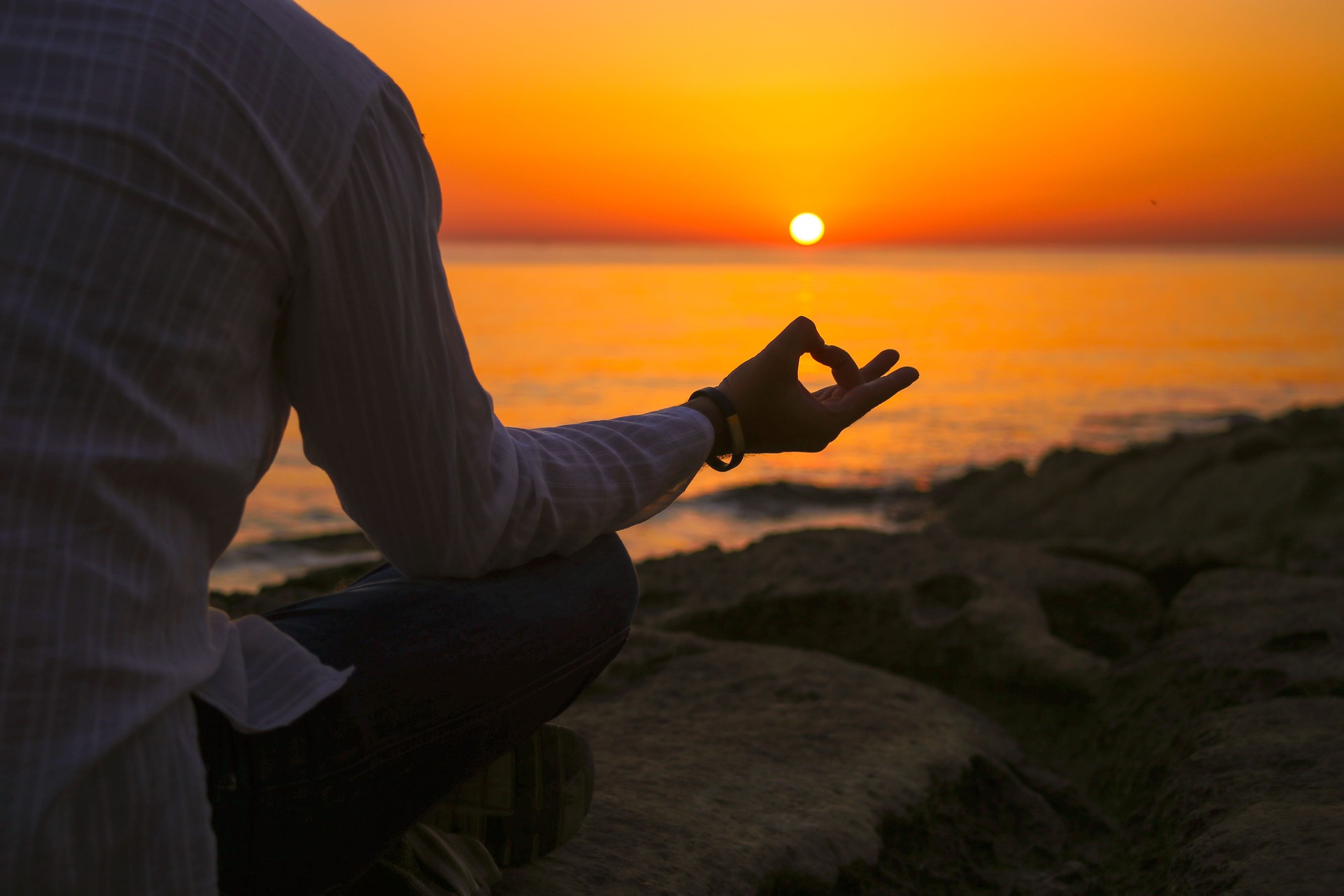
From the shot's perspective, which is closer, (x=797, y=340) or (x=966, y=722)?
(x=797, y=340)

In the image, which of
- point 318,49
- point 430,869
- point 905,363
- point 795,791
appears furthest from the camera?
point 905,363

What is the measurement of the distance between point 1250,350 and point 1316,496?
22.9 metres

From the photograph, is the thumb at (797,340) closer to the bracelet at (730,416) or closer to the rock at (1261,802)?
the bracelet at (730,416)

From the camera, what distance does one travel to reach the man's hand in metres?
1.54

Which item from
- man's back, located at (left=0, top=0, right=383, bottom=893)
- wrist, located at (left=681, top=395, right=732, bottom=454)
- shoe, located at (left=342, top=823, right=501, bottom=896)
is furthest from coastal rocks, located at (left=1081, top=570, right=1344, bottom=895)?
man's back, located at (left=0, top=0, right=383, bottom=893)

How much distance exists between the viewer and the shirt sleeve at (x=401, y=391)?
100 cm

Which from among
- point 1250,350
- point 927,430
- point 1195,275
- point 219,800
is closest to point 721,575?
point 219,800

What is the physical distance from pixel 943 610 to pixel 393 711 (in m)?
2.24

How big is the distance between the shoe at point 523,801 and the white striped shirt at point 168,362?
1.79 feet

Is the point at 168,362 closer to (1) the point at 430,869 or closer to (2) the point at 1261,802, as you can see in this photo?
(1) the point at 430,869

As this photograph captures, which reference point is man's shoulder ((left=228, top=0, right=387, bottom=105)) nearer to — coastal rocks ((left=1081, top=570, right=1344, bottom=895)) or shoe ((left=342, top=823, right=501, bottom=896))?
shoe ((left=342, top=823, right=501, bottom=896))

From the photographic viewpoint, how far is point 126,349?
87cm

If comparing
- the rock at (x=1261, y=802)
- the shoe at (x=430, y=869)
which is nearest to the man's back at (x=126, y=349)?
the shoe at (x=430, y=869)

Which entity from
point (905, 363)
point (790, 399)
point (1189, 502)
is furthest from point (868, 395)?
point (905, 363)
